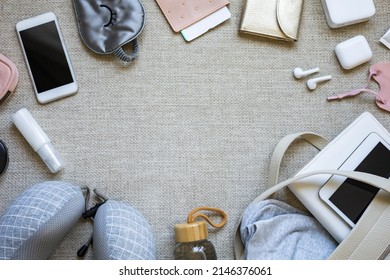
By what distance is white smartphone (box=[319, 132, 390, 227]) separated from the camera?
895 millimetres

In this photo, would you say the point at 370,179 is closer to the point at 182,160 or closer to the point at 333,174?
the point at 333,174

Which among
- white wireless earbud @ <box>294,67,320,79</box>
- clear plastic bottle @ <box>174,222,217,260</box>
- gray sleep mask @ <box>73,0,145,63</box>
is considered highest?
gray sleep mask @ <box>73,0,145,63</box>

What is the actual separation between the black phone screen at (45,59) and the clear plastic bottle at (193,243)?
1.08 feet

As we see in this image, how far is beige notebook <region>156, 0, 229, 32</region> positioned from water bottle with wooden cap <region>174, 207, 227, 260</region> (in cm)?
33

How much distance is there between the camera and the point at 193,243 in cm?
89

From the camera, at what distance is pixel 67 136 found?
95 centimetres

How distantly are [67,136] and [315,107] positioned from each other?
448 mm

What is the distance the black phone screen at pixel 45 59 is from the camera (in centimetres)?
94

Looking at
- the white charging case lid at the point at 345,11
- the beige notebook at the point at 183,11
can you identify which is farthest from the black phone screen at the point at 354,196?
the beige notebook at the point at 183,11

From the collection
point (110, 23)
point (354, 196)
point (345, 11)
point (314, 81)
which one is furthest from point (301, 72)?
point (110, 23)

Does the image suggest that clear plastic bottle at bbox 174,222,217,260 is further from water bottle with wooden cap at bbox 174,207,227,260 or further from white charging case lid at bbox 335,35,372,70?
white charging case lid at bbox 335,35,372,70

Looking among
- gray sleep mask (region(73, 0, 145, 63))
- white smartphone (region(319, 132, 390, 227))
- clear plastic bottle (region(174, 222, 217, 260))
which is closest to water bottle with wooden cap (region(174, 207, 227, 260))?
clear plastic bottle (region(174, 222, 217, 260))

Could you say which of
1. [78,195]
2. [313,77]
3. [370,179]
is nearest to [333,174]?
[370,179]
